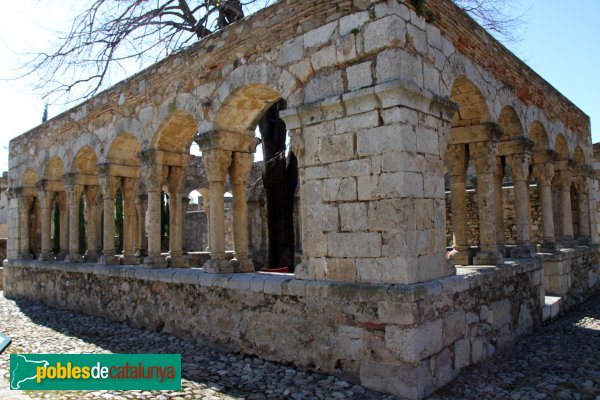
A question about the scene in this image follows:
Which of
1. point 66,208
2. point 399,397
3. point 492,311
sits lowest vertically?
point 399,397

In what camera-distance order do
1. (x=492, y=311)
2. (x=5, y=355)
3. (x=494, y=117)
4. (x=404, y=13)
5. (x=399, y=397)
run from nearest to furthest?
(x=399, y=397) < (x=404, y=13) < (x=492, y=311) < (x=5, y=355) < (x=494, y=117)

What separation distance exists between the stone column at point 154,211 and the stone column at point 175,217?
0.52 feet

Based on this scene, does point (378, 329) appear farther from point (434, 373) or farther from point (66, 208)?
point (66, 208)

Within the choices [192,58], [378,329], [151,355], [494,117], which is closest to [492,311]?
[378,329]

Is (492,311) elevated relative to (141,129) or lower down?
lower down

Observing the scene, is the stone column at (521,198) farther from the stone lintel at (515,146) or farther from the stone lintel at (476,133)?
the stone lintel at (476,133)

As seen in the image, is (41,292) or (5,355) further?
(41,292)

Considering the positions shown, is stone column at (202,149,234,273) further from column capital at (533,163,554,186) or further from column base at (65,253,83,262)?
column capital at (533,163,554,186)

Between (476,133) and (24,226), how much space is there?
31.0 ft

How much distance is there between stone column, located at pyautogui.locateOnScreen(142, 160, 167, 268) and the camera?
668cm

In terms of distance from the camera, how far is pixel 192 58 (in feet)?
19.9

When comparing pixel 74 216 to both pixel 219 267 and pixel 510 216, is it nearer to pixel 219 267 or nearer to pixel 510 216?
pixel 219 267

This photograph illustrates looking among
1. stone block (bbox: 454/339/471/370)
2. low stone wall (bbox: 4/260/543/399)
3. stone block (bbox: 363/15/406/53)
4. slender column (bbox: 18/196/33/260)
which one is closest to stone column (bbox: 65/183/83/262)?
Answer: low stone wall (bbox: 4/260/543/399)

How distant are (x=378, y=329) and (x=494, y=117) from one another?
3201 millimetres
